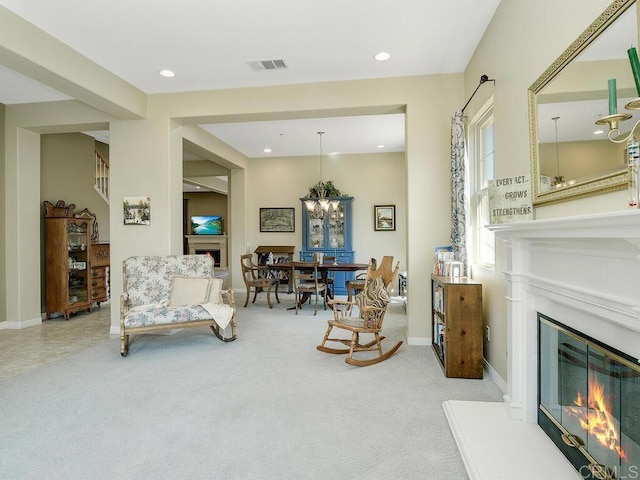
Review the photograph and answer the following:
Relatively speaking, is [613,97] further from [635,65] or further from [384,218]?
[384,218]

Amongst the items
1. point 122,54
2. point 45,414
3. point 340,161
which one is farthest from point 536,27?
point 340,161

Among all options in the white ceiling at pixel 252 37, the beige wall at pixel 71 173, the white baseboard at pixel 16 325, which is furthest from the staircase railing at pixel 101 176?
the white baseboard at pixel 16 325

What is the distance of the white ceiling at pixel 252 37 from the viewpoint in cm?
287

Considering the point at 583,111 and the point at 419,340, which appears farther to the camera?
the point at 419,340

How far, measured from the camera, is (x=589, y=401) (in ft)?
5.38

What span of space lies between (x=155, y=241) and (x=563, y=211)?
4255 millimetres

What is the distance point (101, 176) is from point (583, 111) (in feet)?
23.7

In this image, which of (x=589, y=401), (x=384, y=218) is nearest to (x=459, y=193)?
(x=589, y=401)

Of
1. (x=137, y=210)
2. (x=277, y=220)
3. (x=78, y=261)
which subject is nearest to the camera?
(x=137, y=210)

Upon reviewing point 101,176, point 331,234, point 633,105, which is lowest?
point 331,234

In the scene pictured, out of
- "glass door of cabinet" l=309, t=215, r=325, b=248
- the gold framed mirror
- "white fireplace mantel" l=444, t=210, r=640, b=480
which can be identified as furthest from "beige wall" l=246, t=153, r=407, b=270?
the gold framed mirror

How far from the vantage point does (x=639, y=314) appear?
1.17 m

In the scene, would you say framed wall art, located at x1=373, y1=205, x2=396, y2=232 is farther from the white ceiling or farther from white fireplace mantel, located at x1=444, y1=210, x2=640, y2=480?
white fireplace mantel, located at x1=444, y1=210, x2=640, y2=480

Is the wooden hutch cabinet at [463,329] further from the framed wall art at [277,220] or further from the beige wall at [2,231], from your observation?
the beige wall at [2,231]
